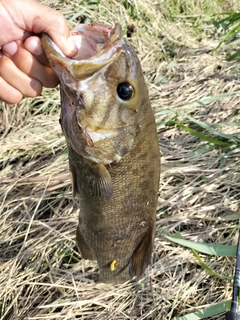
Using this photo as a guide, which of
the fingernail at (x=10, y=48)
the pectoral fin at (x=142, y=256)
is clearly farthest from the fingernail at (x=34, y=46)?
the pectoral fin at (x=142, y=256)

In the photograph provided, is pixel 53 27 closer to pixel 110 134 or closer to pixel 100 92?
pixel 100 92

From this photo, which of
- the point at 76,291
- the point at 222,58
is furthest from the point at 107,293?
the point at 222,58

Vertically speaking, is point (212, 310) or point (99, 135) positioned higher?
point (99, 135)

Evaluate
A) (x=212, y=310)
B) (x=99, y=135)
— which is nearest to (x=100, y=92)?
(x=99, y=135)

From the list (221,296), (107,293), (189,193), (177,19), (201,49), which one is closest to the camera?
(221,296)

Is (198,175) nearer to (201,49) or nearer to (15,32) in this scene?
(15,32)

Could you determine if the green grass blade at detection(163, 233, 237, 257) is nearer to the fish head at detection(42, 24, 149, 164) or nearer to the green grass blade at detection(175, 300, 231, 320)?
the green grass blade at detection(175, 300, 231, 320)

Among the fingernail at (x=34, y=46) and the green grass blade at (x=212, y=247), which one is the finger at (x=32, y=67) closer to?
the fingernail at (x=34, y=46)
